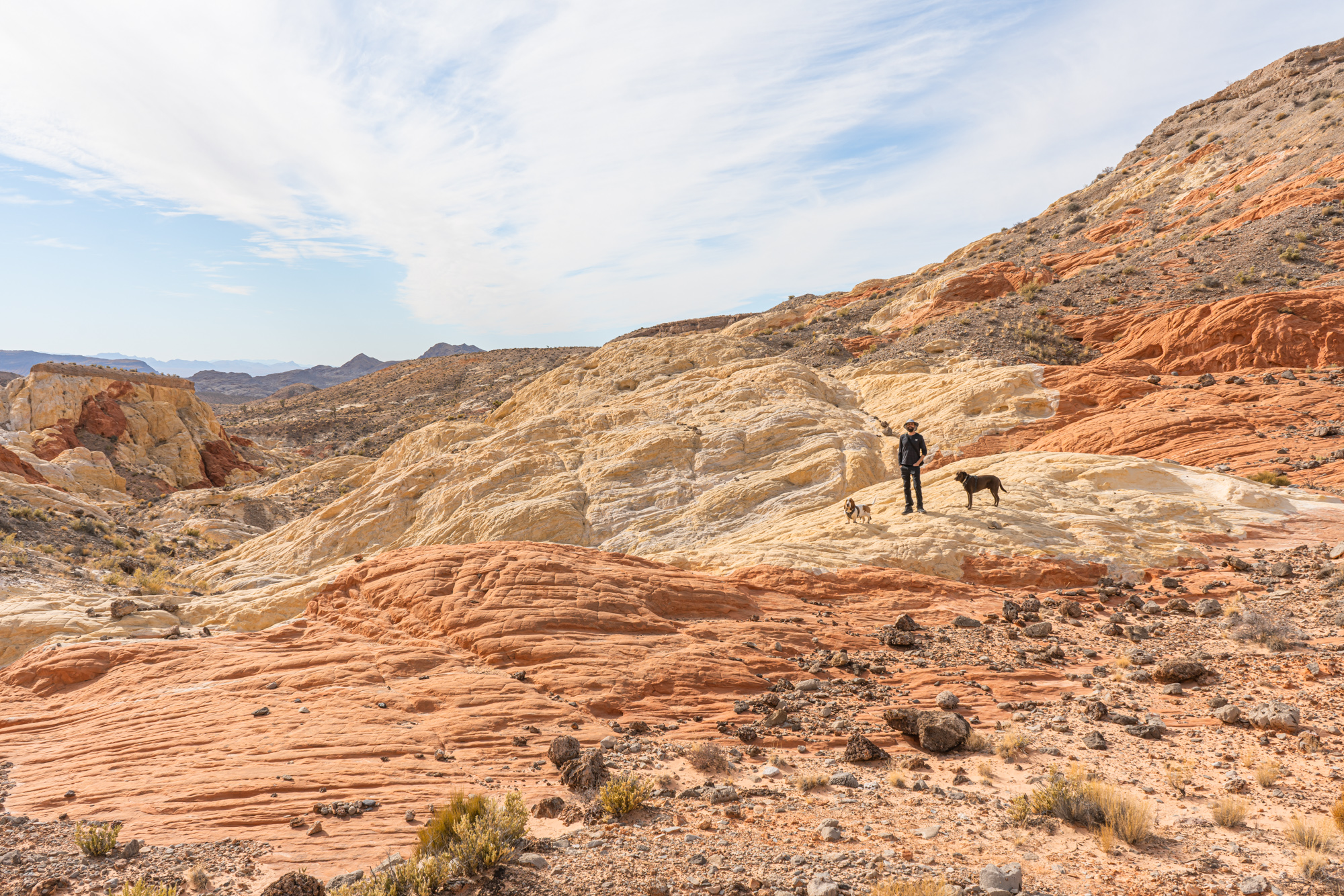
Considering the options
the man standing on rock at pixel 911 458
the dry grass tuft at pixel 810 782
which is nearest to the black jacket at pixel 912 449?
the man standing on rock at pixel 911 458

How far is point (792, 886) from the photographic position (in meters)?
4.58

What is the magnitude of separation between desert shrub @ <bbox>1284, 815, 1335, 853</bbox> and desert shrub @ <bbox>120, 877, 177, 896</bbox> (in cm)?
820

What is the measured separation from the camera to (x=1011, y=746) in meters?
6.30

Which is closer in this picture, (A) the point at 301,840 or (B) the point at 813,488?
(A) the point at 301,840

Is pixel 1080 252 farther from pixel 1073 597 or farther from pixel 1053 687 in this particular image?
pixel 1053 687

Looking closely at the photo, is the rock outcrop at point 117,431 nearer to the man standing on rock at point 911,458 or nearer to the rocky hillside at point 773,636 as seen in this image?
the rocky hillside at point 773,636

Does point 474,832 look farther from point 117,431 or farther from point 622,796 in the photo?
point 117,431

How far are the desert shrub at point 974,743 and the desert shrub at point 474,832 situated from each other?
4639 mm

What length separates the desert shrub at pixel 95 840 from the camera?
509cm

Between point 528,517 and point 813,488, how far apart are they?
25.7 feet

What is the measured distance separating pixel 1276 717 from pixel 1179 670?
4.24 feet

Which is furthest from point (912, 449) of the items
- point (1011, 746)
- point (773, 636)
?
point (1011, 746)

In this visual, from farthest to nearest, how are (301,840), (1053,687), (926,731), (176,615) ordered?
(176,615) → (1053,687) → (926,731) → (301,840)

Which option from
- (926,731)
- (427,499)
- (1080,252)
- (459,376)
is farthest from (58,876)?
(459,376)
